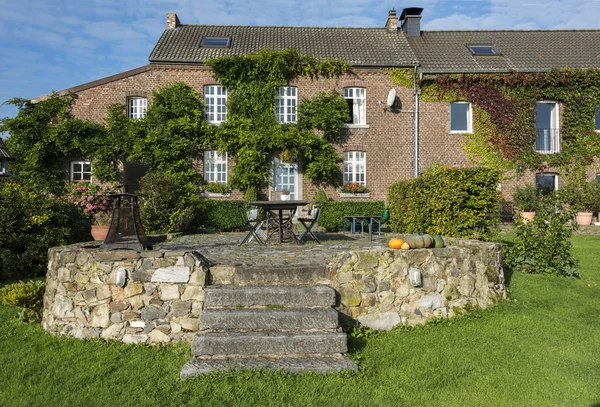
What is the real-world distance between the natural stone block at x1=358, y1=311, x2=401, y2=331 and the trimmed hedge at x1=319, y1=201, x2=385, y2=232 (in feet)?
25.6

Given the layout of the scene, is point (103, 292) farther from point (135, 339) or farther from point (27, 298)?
point (27, 298)

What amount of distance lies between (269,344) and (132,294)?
6.16 feet

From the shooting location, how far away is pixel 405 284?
200 inches

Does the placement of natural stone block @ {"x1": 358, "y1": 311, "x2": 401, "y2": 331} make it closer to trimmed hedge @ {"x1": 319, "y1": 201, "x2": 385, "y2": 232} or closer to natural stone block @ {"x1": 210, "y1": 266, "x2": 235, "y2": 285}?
natural stone block @ {"x1": 210, "y1": 266, "x2": 235, "y2": 285}

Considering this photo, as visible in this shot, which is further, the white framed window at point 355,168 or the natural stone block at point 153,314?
the white framed window at point 355,168

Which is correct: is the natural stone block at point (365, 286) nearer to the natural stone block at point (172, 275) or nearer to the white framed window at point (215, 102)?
the natural stone block at point (172, 275)

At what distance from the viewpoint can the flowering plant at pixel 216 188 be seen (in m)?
14.7

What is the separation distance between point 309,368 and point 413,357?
3.73 feet

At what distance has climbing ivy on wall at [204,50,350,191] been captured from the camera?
47.8 feet

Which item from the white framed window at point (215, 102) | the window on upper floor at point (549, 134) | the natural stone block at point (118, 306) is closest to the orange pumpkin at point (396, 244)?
the natural stone block at point (118, 306)

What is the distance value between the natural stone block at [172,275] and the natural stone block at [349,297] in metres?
1.85

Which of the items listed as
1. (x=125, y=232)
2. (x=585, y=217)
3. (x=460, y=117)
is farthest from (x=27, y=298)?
(x=585, y=217)

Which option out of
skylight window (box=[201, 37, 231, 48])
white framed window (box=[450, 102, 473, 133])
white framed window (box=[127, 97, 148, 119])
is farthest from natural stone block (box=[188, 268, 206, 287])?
white framed window (box=[450, 102, 473, 133])

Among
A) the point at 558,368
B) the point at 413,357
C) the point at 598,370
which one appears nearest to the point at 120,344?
the point at 413,357
